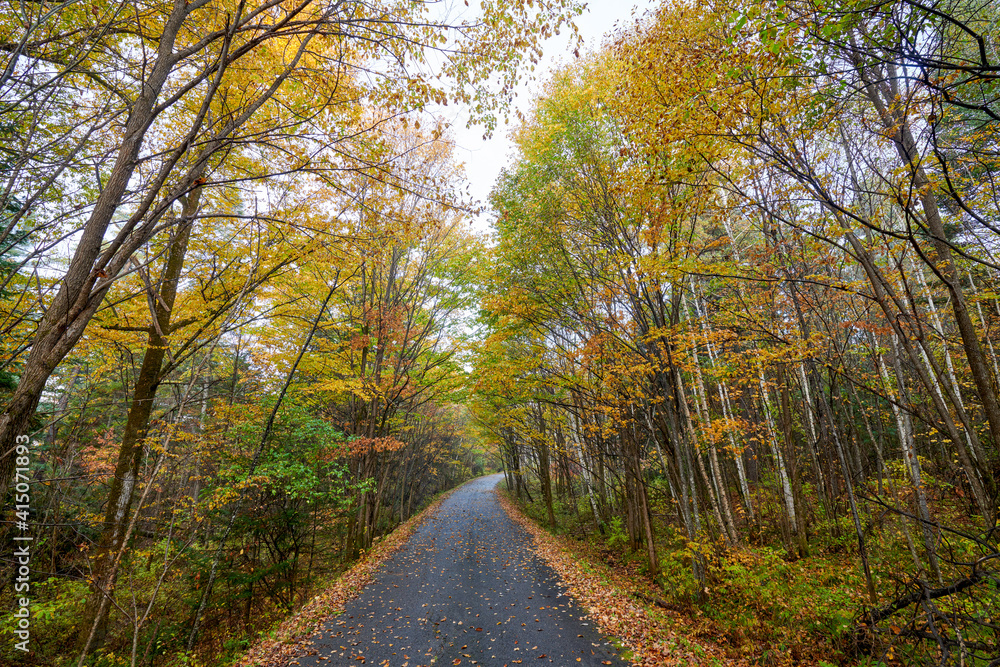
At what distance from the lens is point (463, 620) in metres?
7.02

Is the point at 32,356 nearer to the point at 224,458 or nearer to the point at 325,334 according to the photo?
the point at 224,458

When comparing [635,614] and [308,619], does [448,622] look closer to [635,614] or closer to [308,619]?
[308,619]

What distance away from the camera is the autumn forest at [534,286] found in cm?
310

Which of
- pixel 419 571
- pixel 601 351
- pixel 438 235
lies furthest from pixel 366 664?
pixel 438 235

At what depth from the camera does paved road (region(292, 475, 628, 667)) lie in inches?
226

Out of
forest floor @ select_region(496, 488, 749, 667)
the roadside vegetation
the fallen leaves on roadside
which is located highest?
the roadside vegetation

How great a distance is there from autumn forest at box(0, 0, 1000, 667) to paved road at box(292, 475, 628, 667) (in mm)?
923

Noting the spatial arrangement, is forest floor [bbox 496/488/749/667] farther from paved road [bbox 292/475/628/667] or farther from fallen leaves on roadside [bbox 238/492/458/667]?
fallen leaves on roadside [bbox 238/492/458/667]

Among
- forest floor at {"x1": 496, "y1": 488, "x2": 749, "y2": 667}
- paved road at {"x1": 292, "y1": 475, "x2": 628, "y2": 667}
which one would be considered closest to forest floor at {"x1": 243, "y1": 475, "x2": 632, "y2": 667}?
paved road at {"x1": 292, "y1": 475, "x2": 628, "y2": 667}

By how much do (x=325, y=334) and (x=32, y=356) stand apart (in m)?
11.6

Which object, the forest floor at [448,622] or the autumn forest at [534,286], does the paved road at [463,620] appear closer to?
the forest floor at [448,622]

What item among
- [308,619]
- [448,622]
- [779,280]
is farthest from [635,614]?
[779,280]

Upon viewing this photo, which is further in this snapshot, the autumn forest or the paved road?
the paved road

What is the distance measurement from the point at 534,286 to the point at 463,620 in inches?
280
